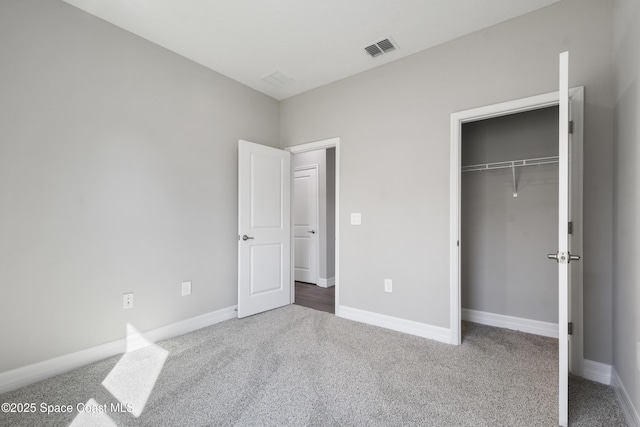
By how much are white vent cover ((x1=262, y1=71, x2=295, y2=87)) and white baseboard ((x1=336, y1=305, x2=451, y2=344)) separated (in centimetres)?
270

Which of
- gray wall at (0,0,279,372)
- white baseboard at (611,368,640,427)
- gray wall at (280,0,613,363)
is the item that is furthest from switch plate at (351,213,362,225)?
white baseboard at (611,368,640,427)

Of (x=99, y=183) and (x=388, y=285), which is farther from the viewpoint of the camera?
(x=388, y=285)

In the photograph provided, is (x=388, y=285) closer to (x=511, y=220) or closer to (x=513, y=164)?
(x=511, y=220)

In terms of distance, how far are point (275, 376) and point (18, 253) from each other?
1924 millimetres

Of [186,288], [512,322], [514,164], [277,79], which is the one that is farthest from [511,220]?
[186,288]

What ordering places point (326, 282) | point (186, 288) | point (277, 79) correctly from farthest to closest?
point (326, 282)
point (277, 79)
point (186, 288)

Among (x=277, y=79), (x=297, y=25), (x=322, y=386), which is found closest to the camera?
(x=322, y=386)

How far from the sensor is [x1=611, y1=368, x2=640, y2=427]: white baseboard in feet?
4.76

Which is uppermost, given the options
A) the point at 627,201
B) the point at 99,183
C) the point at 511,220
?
the point at 99,183

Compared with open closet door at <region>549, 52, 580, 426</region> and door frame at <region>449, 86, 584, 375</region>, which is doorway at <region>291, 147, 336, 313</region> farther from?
open closet door at <region>549, 52, 580, 426</region>

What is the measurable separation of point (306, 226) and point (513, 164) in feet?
10.4

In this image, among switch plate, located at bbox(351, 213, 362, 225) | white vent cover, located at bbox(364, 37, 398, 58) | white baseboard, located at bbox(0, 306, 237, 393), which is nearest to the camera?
white baseboard, located at bbox(0, 306, 237, 393)

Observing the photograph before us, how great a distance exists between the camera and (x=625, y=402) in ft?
5.25

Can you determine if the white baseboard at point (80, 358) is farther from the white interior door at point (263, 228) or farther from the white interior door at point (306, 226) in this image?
the white interior door at point (306, 226)
